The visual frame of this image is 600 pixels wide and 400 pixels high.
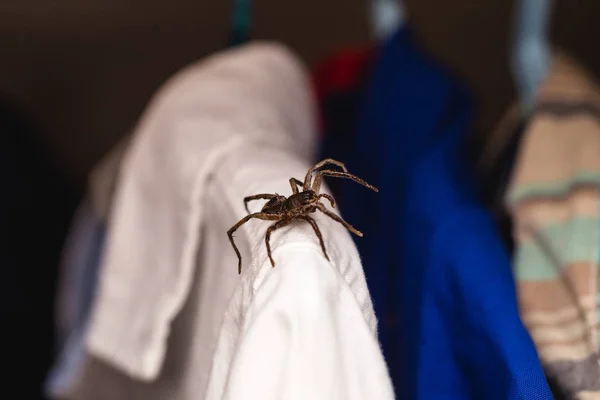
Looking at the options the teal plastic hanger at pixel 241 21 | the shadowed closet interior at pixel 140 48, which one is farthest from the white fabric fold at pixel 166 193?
the shadowed closet interior at pixel 140 48

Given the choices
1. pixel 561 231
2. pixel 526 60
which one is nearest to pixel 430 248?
pixel 561 231

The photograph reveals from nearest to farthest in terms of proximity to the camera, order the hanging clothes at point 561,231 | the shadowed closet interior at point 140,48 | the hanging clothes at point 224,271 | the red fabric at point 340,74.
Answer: the hanging clothes at point 224,271 < the hanging clothes at point 561,231 < the red fabric at point 340,74 < the shadowed closet interior at point 140,48

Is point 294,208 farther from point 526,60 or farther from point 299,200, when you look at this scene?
point 526,60

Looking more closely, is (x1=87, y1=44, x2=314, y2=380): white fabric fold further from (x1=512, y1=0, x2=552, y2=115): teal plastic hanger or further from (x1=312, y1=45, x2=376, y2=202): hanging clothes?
(x1=512, y1=0, x2=552, y2=115): teal plastic hanger

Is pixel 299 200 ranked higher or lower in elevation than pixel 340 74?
lower

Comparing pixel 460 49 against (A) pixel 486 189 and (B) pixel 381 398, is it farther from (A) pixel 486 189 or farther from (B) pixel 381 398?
(B) pixel 381 398

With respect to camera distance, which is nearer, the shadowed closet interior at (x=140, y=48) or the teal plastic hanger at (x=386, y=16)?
the teal plastic hanger at (x=386, y=16)

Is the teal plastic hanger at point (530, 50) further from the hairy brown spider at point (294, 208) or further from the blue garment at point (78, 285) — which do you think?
the blue garment at point (78, 285)
